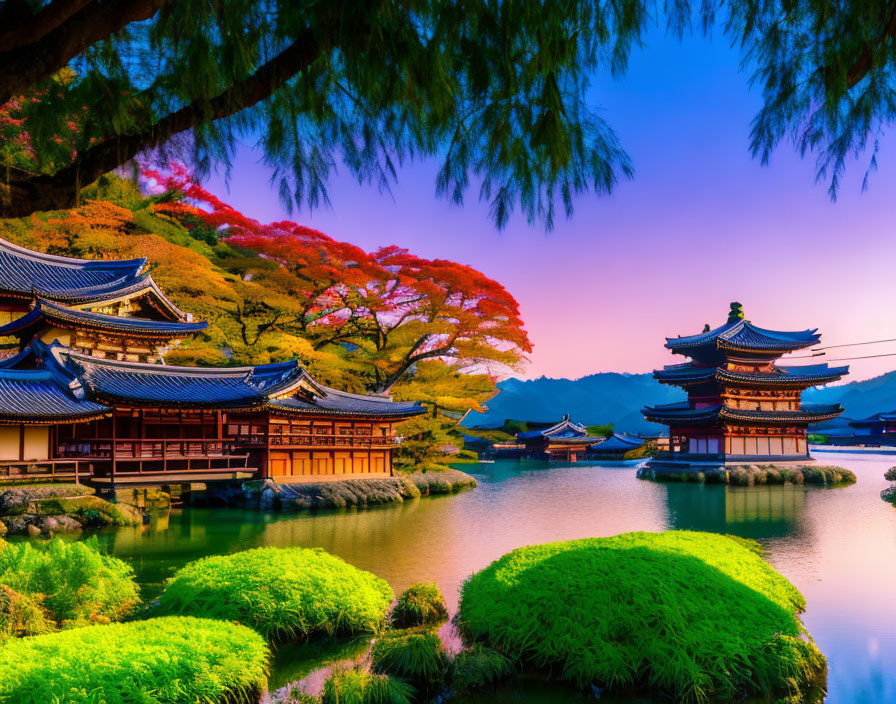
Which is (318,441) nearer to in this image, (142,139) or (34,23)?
(142,139)

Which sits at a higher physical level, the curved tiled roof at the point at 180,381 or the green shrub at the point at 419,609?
the curved tiled roof at the point at 180,381

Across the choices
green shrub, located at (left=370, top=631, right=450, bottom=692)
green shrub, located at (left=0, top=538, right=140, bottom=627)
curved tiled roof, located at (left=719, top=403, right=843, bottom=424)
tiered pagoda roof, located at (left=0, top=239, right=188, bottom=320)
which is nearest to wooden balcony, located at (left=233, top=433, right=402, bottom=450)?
tiered pagoda roof, located at (left=0, top=239, right=188, bottom=320)

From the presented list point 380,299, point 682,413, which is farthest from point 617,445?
point 380,299

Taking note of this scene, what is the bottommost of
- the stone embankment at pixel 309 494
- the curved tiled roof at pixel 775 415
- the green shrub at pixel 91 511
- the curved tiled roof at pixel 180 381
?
the stone embankment at pixel 309 494

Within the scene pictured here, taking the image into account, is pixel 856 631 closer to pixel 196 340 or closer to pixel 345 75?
pixel 345 75

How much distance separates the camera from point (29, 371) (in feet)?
62.3

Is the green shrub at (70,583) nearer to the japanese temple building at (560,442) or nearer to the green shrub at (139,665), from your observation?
the green shrub at (139,665)

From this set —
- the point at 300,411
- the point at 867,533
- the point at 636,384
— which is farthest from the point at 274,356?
the point at 636,384

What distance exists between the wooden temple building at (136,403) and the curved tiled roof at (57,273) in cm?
5

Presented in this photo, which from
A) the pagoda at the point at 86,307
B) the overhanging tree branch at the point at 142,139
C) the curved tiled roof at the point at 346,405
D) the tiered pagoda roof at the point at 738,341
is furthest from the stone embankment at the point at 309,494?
the tiered pagoda roof at the point at 738,341

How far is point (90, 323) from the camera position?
21.9m

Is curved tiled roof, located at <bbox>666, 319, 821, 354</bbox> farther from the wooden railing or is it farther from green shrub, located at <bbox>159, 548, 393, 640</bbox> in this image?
green shrub, located at <bbox>159, 548, 393, 640</bbox>

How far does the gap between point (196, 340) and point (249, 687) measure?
2701 cm

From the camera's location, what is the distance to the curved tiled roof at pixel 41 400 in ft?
55.3
